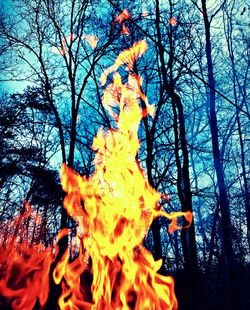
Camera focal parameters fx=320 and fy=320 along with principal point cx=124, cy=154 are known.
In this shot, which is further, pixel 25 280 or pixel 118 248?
pixel 25 280

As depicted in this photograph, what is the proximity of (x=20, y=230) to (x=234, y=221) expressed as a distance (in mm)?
19879

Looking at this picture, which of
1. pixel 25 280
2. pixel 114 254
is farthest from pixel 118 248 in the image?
A: pixel 25 280

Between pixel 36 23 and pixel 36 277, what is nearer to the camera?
pixel 36 277

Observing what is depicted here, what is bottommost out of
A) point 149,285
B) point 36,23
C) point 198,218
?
point 149,285

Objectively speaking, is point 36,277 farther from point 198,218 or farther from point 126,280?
point 198,218

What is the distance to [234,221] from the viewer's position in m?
27.8

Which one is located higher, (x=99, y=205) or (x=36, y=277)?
(x=99, y=205)

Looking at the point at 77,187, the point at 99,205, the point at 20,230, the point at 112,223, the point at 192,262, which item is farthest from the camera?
the point at 20,230

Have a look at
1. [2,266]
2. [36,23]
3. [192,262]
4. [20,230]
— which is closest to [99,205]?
[192,262]

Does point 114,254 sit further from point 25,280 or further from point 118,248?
point 25,280

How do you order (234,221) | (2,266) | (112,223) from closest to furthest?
(112,223)
(2,266)
(234,221)

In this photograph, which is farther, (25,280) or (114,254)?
(25,280)

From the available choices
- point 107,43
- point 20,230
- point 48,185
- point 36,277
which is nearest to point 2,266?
point 48,185

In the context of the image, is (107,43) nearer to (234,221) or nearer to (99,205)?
(99,205)
